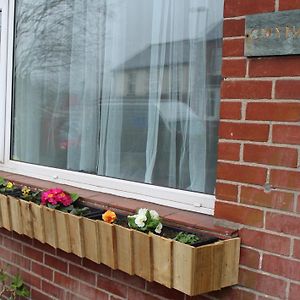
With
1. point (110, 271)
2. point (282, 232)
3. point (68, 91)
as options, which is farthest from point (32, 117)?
point (282, 232)

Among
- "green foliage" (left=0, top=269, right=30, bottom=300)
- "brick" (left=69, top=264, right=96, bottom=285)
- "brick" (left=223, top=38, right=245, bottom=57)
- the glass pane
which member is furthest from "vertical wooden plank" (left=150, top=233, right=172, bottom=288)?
"green foliage" (left=0, top=269, right=30, bottom=300)

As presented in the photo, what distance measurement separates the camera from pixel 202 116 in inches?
86.6

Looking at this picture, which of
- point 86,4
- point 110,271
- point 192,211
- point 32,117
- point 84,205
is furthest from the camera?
point 32,117

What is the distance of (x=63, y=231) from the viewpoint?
227cm

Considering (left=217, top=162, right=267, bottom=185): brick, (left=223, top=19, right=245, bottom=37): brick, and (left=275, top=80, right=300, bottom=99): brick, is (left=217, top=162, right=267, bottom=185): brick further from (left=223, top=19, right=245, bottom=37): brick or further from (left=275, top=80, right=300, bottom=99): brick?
(left=223, top=19, right=245, bottom=37): brick

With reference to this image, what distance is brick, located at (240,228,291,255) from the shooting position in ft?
5.57

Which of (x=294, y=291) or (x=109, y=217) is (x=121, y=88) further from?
(x=294, y=291)

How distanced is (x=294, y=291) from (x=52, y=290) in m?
1.49

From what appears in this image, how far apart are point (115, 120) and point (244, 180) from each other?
1.03 metres

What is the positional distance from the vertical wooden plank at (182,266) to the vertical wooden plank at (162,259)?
0.08ft

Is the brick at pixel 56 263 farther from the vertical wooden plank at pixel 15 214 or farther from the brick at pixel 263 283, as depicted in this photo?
the brick at pixel 263 283

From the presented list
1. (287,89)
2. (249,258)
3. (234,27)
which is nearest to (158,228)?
(249,258)

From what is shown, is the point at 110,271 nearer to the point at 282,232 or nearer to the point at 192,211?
the point at 192,211

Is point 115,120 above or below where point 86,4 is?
below
